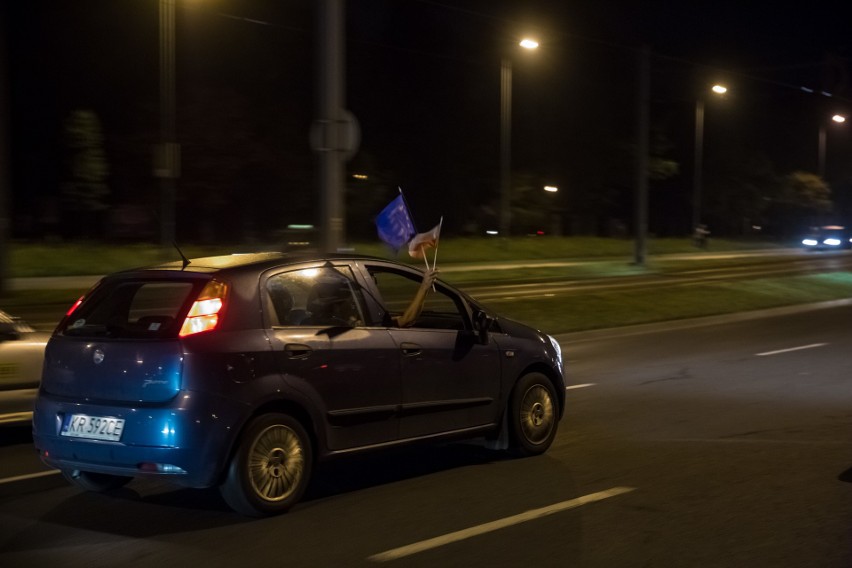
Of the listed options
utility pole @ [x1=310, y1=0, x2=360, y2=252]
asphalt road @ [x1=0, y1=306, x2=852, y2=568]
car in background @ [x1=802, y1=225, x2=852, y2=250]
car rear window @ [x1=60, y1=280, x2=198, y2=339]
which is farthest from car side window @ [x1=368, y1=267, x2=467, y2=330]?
car in background @ [x1=802, y1=225, x2=852, y2=250]

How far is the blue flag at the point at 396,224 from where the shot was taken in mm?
8750

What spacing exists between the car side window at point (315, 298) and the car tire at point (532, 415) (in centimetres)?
176

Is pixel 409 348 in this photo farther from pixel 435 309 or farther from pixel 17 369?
pixel 17 369

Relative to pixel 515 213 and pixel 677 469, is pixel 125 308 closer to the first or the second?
pixel 677 469

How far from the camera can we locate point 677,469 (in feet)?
26.3

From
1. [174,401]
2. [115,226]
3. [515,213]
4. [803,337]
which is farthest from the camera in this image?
[515,213]

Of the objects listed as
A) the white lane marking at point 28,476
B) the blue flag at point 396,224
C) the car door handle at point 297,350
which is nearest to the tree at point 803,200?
the blue flag at point 396,224

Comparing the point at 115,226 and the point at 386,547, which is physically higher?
the point at 115,226

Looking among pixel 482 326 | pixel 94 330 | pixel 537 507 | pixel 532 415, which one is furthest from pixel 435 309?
pixel 94 330

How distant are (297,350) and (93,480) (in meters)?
1.80

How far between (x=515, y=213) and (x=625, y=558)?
55.9 meters

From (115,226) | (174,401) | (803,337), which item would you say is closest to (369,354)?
(174,401)

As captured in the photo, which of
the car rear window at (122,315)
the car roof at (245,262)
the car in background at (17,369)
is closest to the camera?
the car rear window at (122,315)

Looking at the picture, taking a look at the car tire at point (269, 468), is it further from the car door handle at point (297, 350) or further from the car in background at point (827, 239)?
the car in background at point (827, 239)
